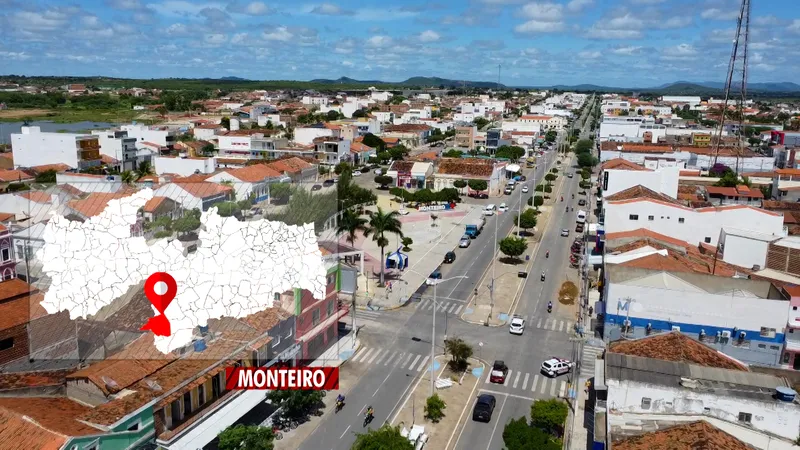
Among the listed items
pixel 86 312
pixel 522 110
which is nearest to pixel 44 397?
pixel 86 312

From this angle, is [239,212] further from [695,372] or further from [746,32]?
[746,32]

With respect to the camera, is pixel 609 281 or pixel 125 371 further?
pixel 609 281

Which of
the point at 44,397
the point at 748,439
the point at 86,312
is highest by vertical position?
the point at 86,312

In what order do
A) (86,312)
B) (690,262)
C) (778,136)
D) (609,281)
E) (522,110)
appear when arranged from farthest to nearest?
(522,110) < (778,136) < (690,262) < (609,281) < (86,312)

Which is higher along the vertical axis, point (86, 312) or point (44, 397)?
point (86, 312)

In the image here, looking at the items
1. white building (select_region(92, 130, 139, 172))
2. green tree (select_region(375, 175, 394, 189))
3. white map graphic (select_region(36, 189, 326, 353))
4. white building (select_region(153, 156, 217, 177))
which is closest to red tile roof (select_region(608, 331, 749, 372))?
white map graphic (select_region(36, 189, 326, 353))

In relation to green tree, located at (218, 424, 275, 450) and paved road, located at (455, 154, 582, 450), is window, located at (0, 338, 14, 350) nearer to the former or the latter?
green tree, located at (218, 424, 275, 450)

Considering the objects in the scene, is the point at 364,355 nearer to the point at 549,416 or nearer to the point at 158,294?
the point at 549,416
